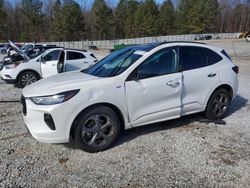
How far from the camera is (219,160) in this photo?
3873 mm

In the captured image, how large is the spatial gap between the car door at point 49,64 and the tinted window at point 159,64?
19.6ft

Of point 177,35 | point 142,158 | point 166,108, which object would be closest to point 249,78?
point 166,108

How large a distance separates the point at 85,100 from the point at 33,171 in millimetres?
1216

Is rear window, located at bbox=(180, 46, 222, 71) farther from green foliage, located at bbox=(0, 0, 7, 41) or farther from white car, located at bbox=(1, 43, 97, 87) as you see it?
green foliage, located at bbox=(0, 0, 7, 41)

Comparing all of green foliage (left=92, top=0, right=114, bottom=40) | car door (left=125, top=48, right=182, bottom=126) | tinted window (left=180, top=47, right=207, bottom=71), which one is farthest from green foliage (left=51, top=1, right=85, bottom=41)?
car door (left=125, top=48, right=182, bottom=126)

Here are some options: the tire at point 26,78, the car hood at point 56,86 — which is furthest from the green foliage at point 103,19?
the car hood at point 56,86

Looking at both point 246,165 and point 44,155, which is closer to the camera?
point 246,165

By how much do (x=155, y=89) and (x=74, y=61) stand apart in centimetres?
624

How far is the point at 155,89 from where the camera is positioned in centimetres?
440

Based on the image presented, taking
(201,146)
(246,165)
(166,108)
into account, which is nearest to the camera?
(246,165)

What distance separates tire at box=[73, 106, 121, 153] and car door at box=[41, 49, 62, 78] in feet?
20.0

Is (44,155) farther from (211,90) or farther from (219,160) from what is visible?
(211,90)

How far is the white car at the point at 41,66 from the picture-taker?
9.50 m

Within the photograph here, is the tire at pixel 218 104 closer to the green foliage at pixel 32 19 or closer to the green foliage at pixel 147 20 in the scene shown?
the green foliage at pixel 32 19
